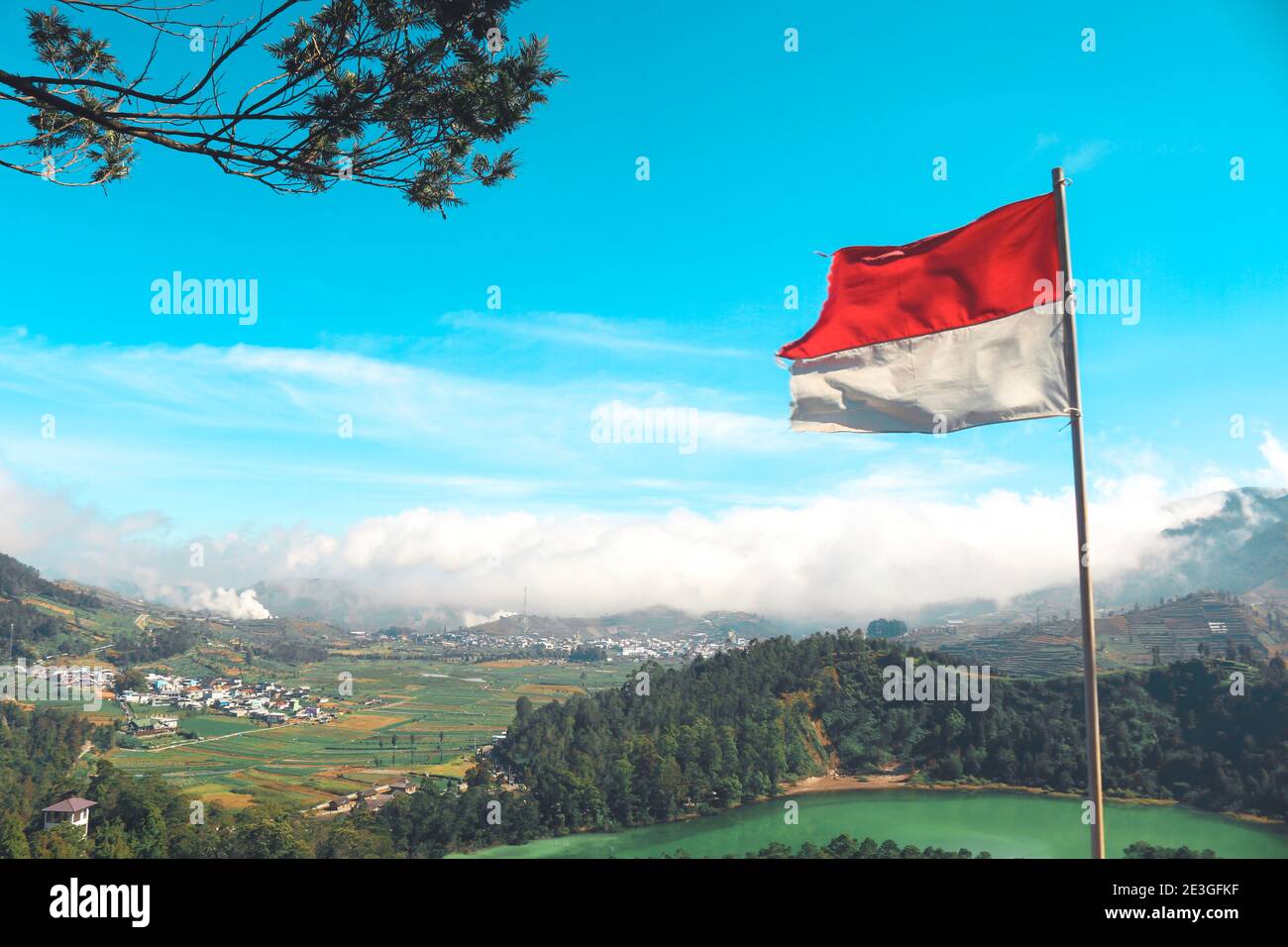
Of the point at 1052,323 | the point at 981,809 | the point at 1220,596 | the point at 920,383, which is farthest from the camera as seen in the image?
the point at 1220,596

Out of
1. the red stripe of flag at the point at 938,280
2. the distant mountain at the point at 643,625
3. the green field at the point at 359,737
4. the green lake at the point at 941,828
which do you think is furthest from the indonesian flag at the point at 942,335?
the distant mountain at the point at 643,625

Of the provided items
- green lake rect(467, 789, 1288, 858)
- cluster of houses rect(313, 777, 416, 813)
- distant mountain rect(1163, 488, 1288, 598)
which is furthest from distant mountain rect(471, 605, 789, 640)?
cluster of houses rect(313, 777, 416, 813)

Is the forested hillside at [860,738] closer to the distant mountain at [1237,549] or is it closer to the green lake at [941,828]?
the green lake at [941,828]

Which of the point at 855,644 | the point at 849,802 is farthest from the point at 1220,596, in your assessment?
the point at 849,802

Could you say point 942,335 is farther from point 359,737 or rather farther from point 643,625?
point 643,625

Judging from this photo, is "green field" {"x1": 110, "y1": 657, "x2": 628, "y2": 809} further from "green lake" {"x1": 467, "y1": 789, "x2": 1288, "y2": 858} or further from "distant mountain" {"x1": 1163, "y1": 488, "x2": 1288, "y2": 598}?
"distant mountain" {"x1": 1163, "y1": 488, "x2": 1288, "y2": 598}

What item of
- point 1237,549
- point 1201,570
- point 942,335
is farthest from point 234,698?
point 1237,549
